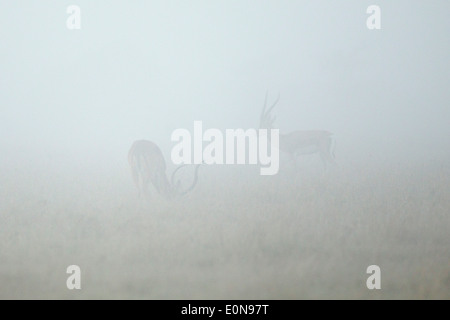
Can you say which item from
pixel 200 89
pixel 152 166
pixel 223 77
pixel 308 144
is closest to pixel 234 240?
pixel 152 166

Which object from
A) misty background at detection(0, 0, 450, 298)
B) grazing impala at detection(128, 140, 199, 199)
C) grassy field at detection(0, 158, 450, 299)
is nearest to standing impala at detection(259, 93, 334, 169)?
misty background at detection(0, 0, 450, 298)

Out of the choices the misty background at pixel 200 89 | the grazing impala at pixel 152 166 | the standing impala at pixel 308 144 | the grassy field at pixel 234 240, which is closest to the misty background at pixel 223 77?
the misty background at pixel 200 89

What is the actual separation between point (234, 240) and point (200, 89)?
33.1 metres

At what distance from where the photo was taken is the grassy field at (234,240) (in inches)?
230

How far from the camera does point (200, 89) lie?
130ft

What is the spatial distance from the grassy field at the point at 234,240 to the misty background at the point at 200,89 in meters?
0.13

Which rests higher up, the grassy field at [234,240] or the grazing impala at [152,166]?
the grazing impala at [152,166]

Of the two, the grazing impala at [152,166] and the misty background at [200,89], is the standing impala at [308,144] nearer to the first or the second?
the misty background at [200,89]

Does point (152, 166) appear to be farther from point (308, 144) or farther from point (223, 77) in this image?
point (223, 77)

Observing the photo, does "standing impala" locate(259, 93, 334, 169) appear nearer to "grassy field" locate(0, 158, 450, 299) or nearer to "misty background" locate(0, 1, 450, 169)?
"grassy field" locate(0, 158, 450, 299)

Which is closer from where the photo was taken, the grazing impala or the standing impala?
the grazing impala

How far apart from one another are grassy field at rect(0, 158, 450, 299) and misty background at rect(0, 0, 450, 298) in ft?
0.42

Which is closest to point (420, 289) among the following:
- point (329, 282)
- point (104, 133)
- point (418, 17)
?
point (329, 282)

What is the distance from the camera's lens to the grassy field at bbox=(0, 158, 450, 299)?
5.85 metres
